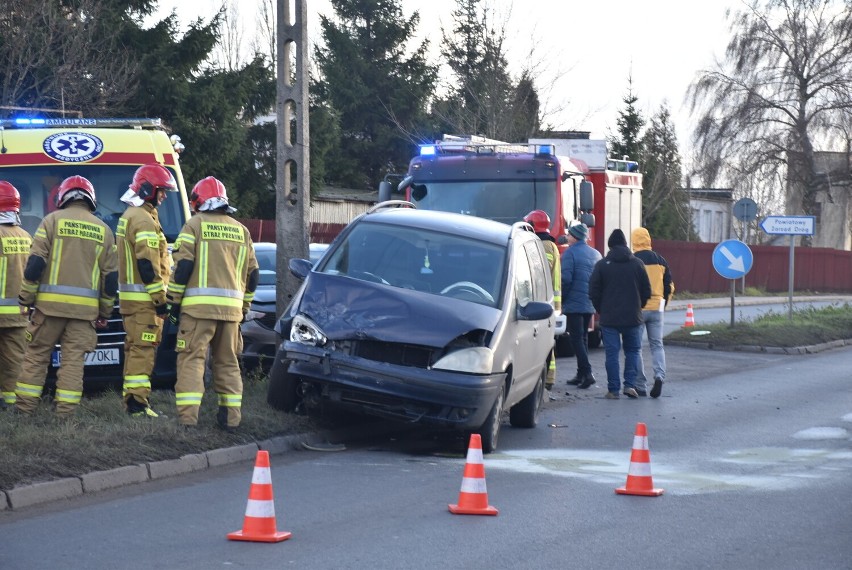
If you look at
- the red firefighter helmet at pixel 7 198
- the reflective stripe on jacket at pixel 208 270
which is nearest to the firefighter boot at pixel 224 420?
the reflective stripe on jacket at pixel 208 270

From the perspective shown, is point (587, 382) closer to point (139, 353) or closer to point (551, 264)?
point (551, 264)

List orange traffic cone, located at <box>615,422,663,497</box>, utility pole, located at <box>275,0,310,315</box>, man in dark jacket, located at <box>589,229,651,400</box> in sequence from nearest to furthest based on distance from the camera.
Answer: orange traffic cone, located at <box>615,422,663,497</box> < utility pole, located at <box>275,0,310,315</box> < man in dark jacket, located at <box>589,229,651,400</box>

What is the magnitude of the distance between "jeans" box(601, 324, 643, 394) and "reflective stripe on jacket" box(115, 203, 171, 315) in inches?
240

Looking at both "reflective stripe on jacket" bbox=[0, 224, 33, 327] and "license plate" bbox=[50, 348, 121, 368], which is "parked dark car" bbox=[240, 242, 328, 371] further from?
"reflective stripe on jacket" bbox=[0, 224, 33, 327]

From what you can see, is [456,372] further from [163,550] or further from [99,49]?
[99,49]

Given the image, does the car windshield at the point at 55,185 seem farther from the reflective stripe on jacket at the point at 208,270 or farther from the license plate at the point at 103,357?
the reflective stripe on jacket at the point at 208,270

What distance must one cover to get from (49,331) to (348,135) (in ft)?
144

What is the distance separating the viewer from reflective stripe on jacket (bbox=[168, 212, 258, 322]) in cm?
971

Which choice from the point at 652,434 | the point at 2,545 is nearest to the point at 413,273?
the point at 652,434

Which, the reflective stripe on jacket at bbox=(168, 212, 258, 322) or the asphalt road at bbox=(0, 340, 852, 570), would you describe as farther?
the reflective stripe on jacket at bbox=(168, 212, 258, 322)

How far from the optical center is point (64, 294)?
9.93 meters

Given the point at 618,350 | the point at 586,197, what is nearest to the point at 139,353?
the point at 618,350

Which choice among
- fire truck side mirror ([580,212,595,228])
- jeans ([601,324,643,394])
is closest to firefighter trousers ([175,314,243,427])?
jeans ([601,324,643,394])

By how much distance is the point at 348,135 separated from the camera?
5325 centimetres
